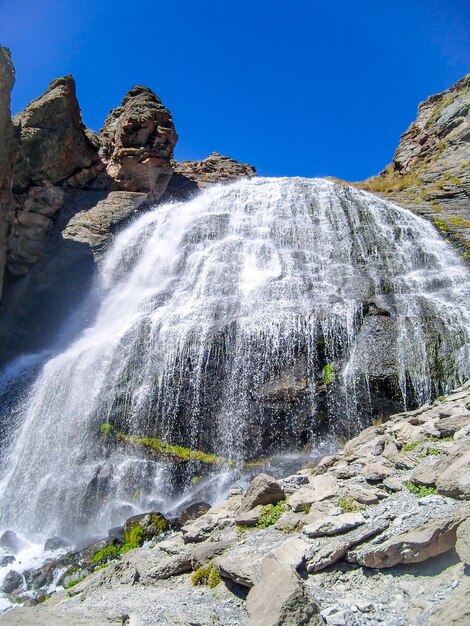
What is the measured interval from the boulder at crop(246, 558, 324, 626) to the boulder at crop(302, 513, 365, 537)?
1251mm

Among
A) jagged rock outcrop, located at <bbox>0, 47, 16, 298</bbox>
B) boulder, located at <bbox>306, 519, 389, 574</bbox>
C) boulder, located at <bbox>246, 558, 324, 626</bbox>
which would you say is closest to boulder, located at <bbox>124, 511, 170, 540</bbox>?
boulder, located at <bbox>306, 519, 389, 574</bbox>

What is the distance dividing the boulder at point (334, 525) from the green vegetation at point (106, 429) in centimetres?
1143

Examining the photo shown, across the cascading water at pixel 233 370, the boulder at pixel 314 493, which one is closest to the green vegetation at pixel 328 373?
the cascading water at pixel 233 370

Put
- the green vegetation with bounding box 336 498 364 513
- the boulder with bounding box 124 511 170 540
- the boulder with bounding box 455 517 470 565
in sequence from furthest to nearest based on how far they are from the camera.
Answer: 1. the boulder with bounding box 124 511 170 540
2. the green vegetation with bounding box 336 498 364 513
3. the boulder with bounding box 455 517 470 565

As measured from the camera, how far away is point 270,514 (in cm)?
763

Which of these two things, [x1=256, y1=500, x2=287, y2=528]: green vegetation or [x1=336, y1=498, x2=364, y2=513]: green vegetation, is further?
[x1=256, y1=500, x2=287, y2=528]: green vegetation

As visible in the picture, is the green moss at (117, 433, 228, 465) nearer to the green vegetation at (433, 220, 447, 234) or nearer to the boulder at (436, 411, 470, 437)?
the boulder at (436, 411, 470, 437)

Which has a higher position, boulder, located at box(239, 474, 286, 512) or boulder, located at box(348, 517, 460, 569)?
→ boulder, located at box(348, 517, 460, 569)

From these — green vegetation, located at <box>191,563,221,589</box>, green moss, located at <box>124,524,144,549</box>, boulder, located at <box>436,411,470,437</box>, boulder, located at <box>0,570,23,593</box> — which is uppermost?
boulder, located at <box>436,411,470,437</box>

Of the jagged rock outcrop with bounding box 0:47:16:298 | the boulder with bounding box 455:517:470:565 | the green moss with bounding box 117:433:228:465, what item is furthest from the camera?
the jagged rock outcrop with bounding box 0:47:16:298

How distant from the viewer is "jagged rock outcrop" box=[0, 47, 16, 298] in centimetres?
2056

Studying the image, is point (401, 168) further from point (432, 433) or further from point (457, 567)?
point (457, 567)

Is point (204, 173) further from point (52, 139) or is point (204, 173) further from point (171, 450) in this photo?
point (171, 450)

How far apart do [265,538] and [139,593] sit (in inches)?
80.2
